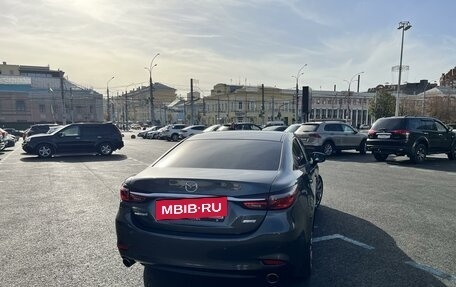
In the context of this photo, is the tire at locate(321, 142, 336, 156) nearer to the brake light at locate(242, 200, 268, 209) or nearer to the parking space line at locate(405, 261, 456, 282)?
the parking space line at locate(405, 261, 456, 282)

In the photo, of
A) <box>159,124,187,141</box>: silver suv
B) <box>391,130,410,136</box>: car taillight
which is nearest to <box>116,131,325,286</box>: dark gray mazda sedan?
<box>391,130,410,136</box>: car taillight

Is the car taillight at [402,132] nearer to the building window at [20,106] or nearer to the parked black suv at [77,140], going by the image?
the parked black suv at [77,140]

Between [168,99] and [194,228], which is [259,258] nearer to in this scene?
[194,228]

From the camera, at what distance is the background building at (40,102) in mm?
68938

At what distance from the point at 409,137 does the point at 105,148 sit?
13653mm

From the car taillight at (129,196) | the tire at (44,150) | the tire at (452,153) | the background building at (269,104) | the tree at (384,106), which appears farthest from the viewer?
the background building at (269,104)

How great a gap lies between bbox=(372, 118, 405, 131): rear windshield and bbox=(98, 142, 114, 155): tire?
12.4 m

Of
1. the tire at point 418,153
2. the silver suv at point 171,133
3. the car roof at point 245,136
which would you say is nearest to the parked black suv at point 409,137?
the tire at point 418,153

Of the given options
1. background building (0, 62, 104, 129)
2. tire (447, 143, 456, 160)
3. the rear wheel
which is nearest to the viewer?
tire (447, 143, 456, 160)

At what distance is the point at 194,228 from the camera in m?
2.72

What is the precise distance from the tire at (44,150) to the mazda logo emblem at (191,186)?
48.4 ft

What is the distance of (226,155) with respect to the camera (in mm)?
3514

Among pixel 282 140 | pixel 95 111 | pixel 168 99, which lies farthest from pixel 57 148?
pixel 168 99

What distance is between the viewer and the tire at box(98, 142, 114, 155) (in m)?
16.3
